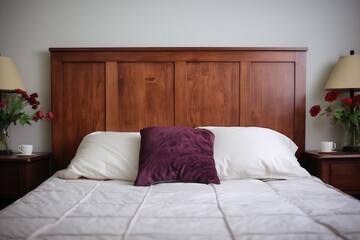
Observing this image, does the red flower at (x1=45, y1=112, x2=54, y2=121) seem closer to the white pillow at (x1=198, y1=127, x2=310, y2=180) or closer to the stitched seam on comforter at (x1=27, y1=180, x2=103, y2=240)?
the stitched seam on comforter at (x1=27, y1=180, x2=103, y2=240)

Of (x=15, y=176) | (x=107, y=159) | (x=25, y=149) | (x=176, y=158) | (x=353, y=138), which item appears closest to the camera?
(x=176, y=158)

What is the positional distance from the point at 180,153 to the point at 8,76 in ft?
4.83

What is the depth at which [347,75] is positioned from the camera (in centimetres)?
243

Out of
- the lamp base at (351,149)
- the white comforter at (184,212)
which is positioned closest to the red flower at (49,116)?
the white comforter at (184,212)

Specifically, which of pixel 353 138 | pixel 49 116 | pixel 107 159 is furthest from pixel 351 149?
pixel 49 116

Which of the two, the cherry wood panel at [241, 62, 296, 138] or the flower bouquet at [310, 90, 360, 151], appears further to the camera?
the cherry wood panel at [241, 62, 296, 138]

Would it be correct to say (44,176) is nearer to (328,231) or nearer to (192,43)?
(192,43)

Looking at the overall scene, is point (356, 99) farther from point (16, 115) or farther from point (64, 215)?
point (16, 115)

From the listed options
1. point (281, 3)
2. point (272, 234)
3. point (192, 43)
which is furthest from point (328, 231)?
point (281, 3)

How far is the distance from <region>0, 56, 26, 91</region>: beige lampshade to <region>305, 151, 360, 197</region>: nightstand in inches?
90.0

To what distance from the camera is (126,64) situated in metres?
2.51

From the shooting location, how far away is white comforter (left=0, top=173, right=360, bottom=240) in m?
1.05

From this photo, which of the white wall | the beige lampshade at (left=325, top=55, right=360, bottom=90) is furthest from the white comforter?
the white wall

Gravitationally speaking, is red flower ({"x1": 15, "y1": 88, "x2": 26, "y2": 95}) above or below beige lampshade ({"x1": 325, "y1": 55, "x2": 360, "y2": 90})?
below
